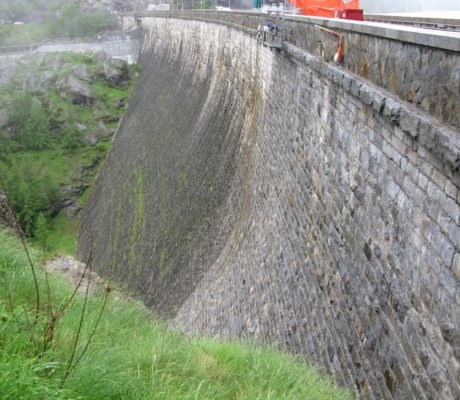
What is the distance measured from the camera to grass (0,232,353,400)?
362 cm

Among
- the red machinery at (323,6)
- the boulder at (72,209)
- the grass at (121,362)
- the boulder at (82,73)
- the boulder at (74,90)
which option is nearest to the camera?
the grass at (121,362)

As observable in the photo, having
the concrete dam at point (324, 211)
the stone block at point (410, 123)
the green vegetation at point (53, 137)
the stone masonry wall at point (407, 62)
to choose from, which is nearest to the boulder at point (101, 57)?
the green vegetation at point (53, 137)

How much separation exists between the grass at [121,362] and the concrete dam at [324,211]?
3.66 ft

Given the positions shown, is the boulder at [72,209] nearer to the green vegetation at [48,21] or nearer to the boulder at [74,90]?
the boulder at [74,90]

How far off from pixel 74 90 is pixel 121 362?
43165 millimetres

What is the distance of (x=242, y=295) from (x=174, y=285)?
4954 mm

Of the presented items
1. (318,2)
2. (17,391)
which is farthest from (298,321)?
(318,2)

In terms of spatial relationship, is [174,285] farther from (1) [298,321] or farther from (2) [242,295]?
(1) [298,321]

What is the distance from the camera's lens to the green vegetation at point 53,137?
33.9 m

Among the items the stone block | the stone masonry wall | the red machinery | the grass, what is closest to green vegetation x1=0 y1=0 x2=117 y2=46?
the red machinery

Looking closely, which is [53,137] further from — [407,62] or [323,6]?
[407,62]

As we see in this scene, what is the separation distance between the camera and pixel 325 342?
7137mm

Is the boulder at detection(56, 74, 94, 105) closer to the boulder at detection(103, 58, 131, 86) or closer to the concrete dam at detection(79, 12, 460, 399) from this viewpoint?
the boulder at detection(103, 58, 131, 86)

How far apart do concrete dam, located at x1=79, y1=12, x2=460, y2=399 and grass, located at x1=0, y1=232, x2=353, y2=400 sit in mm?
1116
